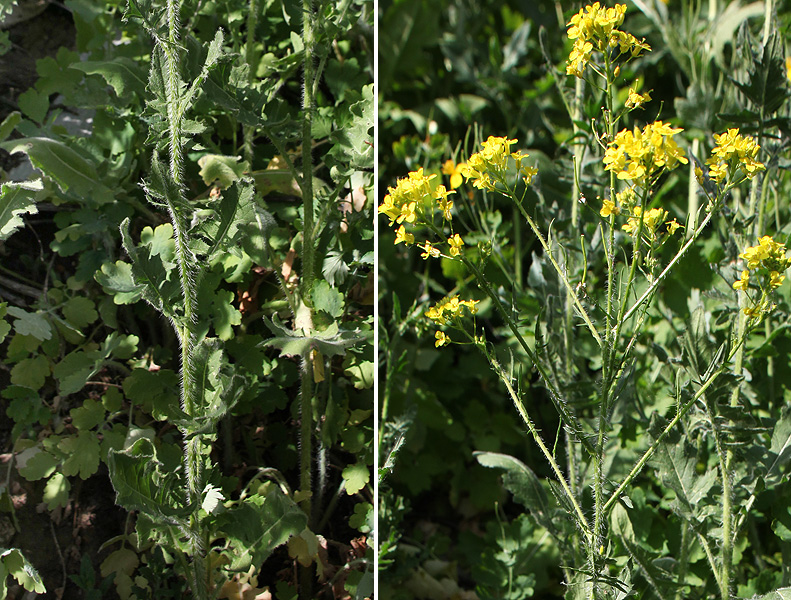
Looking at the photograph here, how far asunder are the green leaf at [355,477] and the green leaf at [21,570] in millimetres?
496

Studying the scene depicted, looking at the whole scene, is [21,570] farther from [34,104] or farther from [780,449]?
[780,449]

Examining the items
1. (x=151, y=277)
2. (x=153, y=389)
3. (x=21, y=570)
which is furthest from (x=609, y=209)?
(x=21, y=570)

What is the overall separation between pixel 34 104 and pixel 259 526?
2.87ft

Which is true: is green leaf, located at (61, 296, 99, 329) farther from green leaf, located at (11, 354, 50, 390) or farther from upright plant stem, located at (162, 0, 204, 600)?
upright plant stem, located at (162, 0, 204, 600)

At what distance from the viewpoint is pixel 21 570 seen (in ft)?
3.77

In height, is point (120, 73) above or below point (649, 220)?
above

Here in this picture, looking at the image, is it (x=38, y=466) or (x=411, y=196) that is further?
(x=38, y=466)

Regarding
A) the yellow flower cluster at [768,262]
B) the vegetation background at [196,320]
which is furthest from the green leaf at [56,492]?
the yellow flower cluster at [768,262]

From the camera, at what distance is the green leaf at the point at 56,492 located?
1225 millimetres

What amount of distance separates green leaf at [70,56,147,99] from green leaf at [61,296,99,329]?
37cm

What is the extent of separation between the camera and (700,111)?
5.51 feet

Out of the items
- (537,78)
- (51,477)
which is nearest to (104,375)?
(51,477)

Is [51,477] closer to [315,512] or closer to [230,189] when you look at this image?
[315,512]

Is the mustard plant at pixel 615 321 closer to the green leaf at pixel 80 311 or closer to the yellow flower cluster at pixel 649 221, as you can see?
the yellow flower cluster at pixel 649 221
